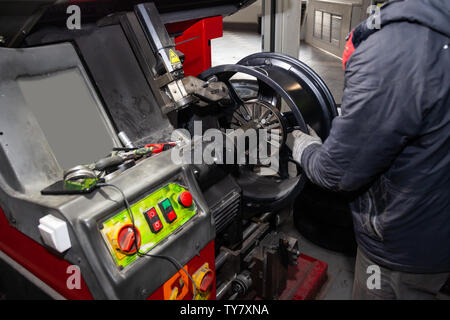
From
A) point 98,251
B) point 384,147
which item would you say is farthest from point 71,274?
point 384,147

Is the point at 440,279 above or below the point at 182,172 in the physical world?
below

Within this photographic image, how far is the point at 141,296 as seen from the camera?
2.78ft

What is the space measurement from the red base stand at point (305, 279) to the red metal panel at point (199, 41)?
113 cm

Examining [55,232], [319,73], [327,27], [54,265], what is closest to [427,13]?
[55,232]

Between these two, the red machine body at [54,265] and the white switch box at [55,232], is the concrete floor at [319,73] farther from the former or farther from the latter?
the white switch box at [55,232]

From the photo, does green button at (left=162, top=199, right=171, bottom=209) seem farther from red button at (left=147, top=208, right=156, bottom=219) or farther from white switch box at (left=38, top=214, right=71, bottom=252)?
white switch box at (left=38, top=214, right=71, bottom=252)

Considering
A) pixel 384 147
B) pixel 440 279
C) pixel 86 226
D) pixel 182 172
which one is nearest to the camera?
pixel 86 226

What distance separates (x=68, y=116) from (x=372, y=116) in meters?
0.87

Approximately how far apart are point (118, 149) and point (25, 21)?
16.8 inches

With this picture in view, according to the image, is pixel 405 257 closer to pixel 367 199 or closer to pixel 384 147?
pixel 367 199

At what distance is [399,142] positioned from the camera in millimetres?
859

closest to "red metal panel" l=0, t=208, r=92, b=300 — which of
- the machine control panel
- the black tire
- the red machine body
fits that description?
the red machine body

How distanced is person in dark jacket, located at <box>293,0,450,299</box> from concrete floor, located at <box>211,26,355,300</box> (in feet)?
2.26

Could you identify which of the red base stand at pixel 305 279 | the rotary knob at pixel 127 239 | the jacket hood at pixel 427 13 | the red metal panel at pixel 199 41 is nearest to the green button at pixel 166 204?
the rotary knob at pixel 127 239
